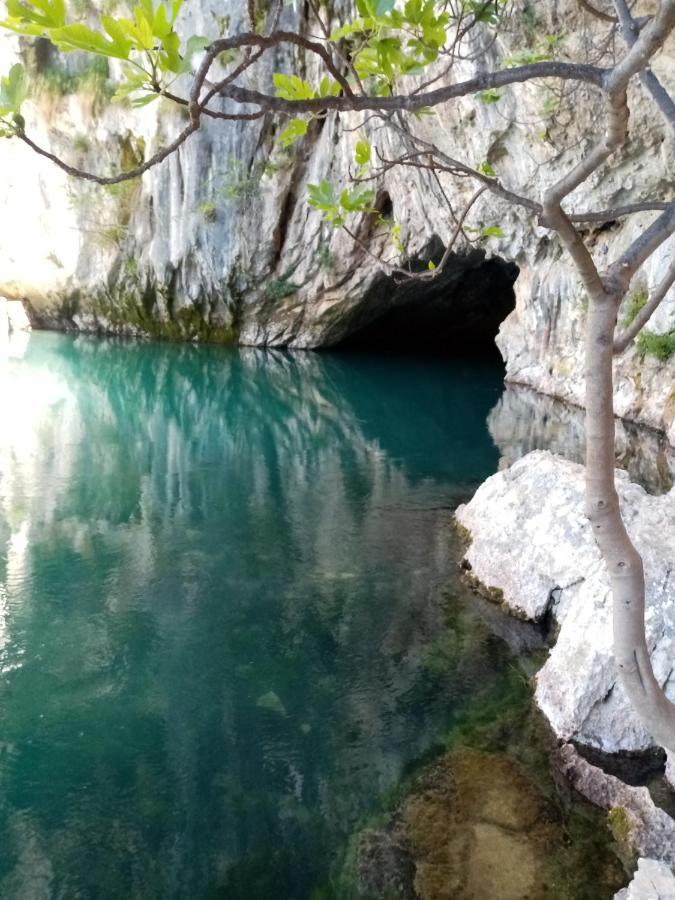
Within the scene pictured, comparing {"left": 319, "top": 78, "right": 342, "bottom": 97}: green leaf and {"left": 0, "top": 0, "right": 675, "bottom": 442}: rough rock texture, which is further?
{"left": 0, "top": 0, "right": 675, "bottom": 442}: rough rock texture

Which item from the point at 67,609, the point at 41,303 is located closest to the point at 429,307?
the point at 41,303

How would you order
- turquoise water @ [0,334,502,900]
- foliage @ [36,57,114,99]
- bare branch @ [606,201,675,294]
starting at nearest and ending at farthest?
bare branch @ [606,201,675,294], turquoise water @ [0,334,502,900], foliage @ [36,57,114,99]

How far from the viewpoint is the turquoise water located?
4.13 meters

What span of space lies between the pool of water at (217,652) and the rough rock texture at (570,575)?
1.80 ft

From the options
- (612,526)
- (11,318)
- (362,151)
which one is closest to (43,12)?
(362,151)

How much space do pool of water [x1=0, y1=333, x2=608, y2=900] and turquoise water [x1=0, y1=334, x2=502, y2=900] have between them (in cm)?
2

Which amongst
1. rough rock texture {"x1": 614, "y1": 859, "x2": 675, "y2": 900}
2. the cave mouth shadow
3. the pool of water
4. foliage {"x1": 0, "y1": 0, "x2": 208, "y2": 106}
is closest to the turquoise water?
the pool of water

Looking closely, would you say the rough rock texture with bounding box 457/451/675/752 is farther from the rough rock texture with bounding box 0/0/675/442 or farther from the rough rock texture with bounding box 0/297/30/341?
the rough rock texture with bounding box 0/297/30/341

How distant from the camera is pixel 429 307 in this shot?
26.4m

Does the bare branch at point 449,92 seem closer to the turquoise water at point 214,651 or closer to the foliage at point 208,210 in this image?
the turquoise water at point 214,651

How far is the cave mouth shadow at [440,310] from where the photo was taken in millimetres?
23156

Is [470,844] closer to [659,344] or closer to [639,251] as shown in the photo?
[639,251]

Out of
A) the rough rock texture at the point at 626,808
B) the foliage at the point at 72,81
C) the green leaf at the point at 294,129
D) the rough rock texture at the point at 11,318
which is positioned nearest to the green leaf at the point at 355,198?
the green leaf at the point at 294,129

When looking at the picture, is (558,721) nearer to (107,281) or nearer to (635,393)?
(635,393)
